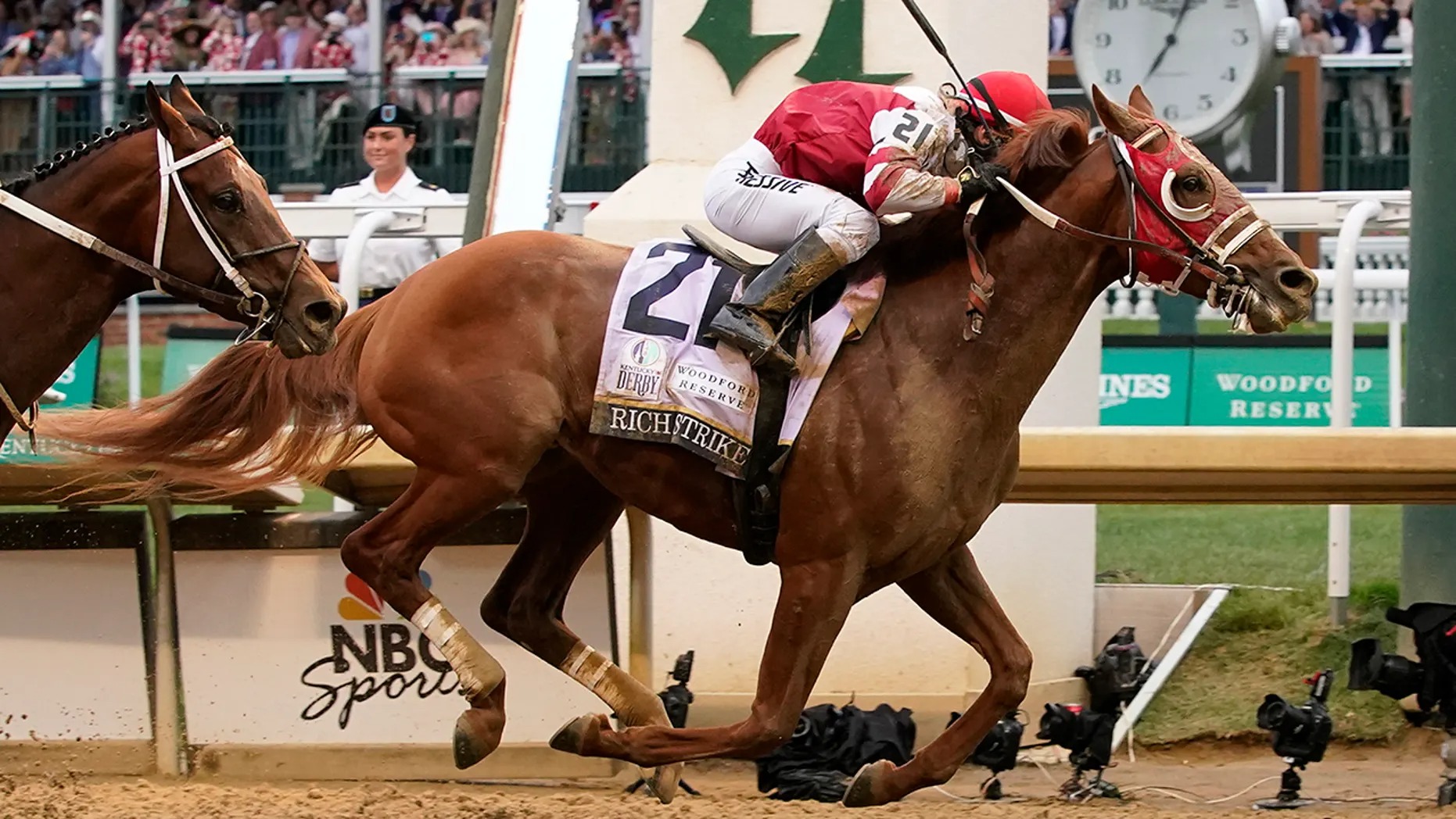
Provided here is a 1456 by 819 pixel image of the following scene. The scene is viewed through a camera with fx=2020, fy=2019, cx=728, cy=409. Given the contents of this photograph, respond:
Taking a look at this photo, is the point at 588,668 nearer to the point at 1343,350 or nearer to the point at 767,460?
the point at 767,460

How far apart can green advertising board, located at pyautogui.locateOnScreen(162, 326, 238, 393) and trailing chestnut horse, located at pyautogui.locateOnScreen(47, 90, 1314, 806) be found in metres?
3.40

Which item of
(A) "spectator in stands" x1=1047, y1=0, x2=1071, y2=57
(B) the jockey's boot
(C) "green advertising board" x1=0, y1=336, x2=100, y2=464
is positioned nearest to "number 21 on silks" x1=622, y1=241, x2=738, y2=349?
(B) the jockey's boot

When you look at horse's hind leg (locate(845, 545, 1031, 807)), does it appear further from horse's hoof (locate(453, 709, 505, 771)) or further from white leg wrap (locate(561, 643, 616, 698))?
horse's hoof (locate(453, 709, 505, 771))

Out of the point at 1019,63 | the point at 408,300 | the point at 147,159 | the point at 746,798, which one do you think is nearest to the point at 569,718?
the point at 746,798

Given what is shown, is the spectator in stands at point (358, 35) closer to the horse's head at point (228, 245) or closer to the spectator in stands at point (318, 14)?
the spectator in stands at point (318, 14)

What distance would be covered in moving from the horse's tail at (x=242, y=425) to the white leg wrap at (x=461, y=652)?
62cm

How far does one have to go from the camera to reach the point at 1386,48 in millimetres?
15336

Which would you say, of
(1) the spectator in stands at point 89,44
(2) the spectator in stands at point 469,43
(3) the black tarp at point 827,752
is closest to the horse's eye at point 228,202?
(3) the black tarp at point 827,752

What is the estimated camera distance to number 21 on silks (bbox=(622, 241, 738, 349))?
4.86 metres

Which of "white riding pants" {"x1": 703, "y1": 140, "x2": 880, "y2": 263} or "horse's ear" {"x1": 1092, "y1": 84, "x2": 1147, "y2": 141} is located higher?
Result: "horse's ear" {"x1": 1092, "y1": 84, "x2": 1147, "y2": 141}

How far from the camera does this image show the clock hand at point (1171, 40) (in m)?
8.82

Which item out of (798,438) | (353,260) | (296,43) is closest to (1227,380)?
(353,260)

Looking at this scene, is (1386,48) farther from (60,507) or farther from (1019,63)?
(60,507)

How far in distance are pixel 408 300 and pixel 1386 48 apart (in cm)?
1200
